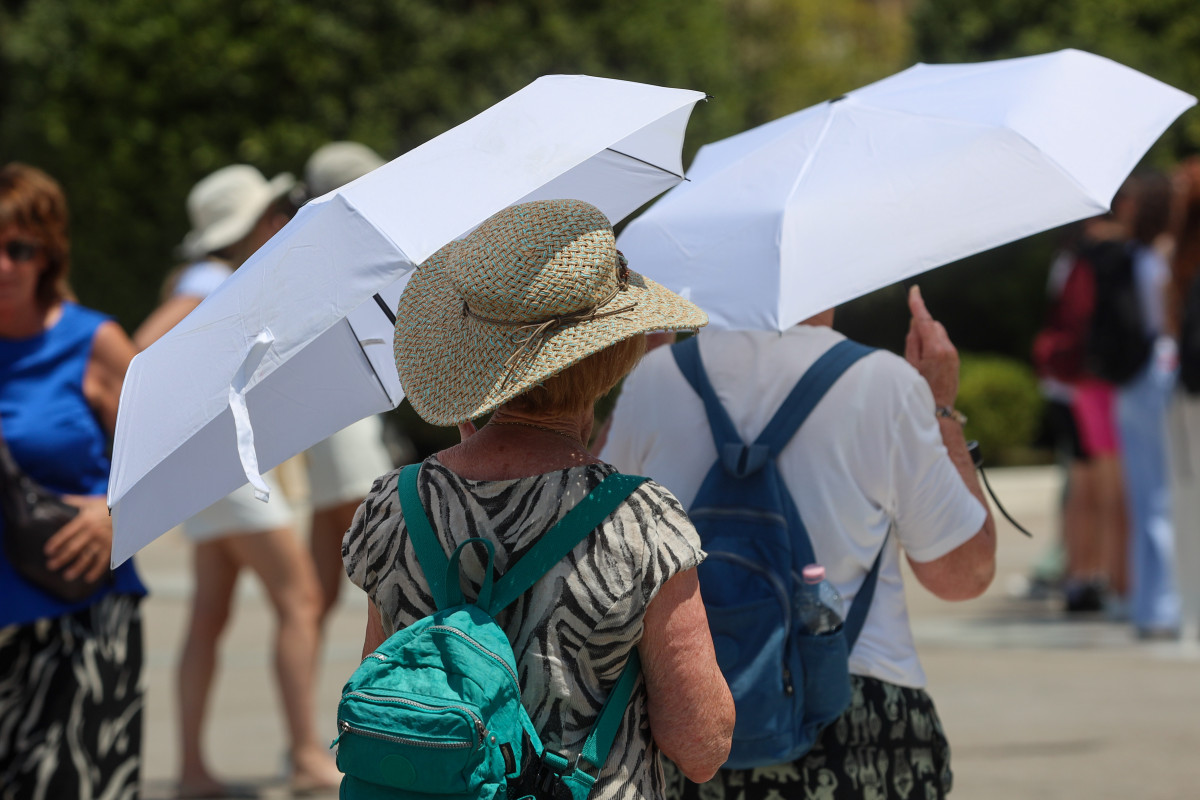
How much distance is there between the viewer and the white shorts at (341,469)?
5777 mm

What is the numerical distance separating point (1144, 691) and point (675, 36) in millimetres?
11005

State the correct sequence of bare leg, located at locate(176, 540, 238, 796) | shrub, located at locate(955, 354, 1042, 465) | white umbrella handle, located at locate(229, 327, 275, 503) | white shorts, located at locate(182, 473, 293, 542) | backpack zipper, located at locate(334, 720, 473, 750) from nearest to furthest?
backpack zipper, located at locate(334, 720, 473, 750) → white umbrella handle, located at locate(229, 327, 275, 503) → white shorts, located at locate(182, 473, 293, 542) → bare leg, located at locate(176, 540, 238, 796) → shrub, located at locate(955, 354, 1042, 465)

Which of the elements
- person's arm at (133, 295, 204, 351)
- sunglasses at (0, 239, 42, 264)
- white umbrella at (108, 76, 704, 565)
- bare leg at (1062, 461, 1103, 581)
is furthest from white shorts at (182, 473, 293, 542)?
bare leg at (1062, 461, 1103, 581)

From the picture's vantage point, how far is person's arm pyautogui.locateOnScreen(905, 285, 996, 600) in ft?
9.91

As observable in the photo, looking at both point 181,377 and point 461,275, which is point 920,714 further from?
point 181,377

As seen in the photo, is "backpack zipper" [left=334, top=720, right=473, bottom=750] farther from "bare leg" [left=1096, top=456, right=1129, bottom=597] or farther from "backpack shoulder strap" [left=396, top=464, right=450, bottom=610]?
"bare leg" [left=1096, top=456, right=1129, bottom=597]

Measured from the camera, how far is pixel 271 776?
19.5 feet

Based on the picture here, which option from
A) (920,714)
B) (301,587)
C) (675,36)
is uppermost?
(920,714)

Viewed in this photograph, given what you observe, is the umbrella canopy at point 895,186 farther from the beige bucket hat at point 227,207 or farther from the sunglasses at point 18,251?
the beige bucket hat at point 227,207

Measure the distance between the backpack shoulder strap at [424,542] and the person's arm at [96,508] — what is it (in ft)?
5.55

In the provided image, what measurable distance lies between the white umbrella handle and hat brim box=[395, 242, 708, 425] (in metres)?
0.23

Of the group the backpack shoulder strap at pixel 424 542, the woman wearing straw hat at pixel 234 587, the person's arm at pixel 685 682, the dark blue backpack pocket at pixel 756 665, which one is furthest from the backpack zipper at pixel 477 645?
the woman wearing straw hat at pixel 234 587

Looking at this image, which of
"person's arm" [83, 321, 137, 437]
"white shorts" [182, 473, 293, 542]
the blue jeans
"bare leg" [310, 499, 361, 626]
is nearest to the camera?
"person's arm" [83, 321, 137, 437]

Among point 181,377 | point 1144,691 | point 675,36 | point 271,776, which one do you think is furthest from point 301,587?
point 675,36
